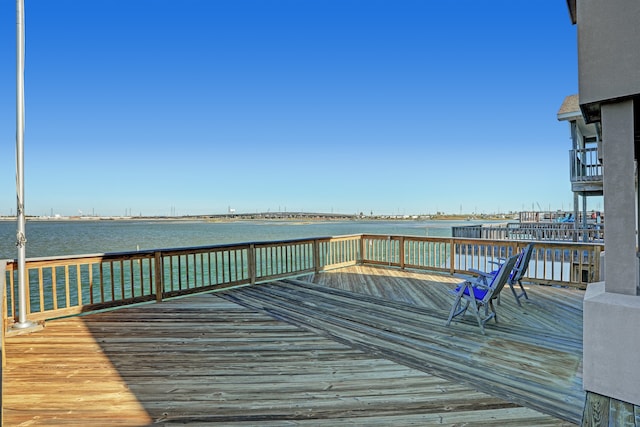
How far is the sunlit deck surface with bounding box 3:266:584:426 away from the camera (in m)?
2.28

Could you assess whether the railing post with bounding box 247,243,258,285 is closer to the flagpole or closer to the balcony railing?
the flagpole

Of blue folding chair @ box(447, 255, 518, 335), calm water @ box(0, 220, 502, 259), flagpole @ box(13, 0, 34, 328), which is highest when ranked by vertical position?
flagpole @ box(13, 0, 34, 328)

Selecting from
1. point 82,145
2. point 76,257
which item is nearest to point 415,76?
point 76,257

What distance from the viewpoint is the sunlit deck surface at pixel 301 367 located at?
7.49 ft

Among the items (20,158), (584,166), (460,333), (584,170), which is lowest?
(460,333)

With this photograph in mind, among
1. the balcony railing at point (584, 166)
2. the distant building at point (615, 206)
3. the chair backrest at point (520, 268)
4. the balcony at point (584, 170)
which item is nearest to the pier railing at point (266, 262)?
the chair backrest at point (520, 268)

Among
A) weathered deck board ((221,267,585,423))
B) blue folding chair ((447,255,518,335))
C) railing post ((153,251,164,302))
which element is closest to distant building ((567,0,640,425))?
weathered deck board ((221,267,585,423))

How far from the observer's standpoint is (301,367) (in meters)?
3.01

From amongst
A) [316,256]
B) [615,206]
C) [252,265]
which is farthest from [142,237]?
[615,206]

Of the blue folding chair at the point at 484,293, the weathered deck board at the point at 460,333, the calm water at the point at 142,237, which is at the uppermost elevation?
the blue folding chair at the point at 484,293

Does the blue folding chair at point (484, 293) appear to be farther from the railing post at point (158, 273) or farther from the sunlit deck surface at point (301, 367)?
the railing post at point (158, 273)

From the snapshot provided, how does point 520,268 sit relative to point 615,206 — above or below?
below

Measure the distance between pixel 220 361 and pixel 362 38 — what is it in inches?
468

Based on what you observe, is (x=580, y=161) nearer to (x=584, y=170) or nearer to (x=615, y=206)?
(x=584, y=170)
